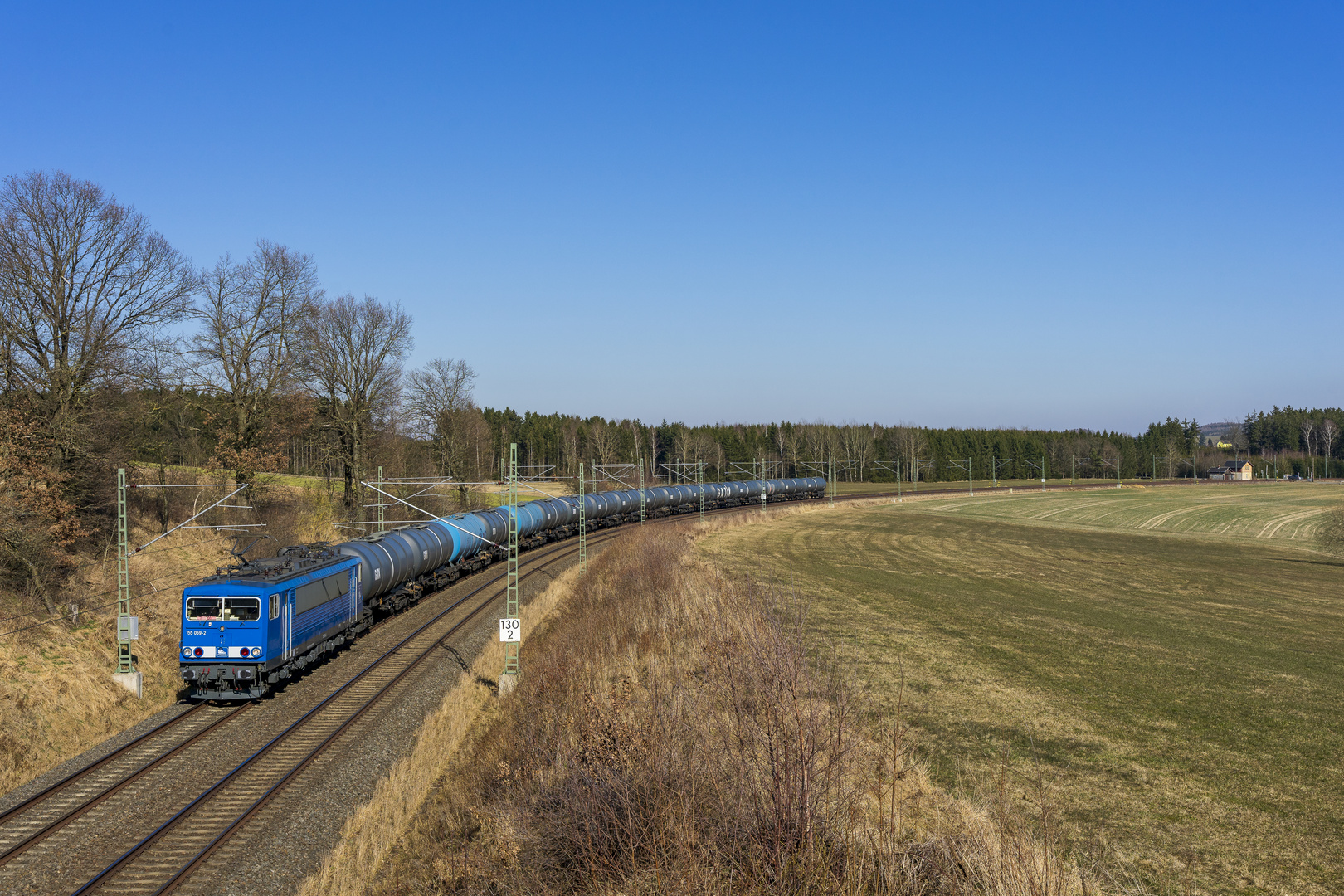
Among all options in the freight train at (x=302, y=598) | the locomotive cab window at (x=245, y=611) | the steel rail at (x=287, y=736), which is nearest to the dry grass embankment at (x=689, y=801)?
the steel rail at (x=287, y=736)

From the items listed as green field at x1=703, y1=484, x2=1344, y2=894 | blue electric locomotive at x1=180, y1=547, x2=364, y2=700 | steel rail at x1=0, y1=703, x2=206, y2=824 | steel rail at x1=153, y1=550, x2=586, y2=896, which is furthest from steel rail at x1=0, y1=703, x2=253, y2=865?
green field at x1=703, y1=484, x2=1344, y2=894

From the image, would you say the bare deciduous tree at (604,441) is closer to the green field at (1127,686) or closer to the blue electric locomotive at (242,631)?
the green field at (1127,686)

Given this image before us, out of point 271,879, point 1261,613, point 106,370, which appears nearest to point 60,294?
point 106,370

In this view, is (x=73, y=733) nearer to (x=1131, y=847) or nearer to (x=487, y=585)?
(x=487, y=585)

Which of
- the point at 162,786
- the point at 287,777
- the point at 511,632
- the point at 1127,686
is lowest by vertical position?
the point at 162,786

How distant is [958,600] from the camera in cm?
3484

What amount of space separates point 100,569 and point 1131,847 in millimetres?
39184

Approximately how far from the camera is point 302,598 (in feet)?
77.6

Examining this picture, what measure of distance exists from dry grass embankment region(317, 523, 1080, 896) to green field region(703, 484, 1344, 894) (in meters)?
1.43

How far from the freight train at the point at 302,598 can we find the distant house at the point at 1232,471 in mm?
190150

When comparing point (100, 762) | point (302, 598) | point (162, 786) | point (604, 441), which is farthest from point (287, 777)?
point (604, 441)

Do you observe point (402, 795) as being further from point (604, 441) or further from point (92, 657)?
point (604, 441)

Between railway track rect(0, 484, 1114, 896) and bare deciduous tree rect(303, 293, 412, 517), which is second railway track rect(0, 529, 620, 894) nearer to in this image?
railway track rect(0, 484, 1114, 896)

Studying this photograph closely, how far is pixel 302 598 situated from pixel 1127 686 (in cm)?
2368
